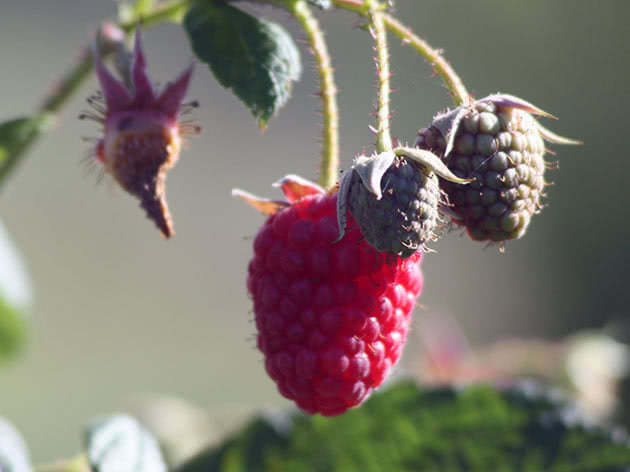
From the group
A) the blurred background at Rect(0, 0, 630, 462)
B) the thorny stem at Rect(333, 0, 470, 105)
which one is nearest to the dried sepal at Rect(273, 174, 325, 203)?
the thorny stem at Rect(333, 0, 470, 105)

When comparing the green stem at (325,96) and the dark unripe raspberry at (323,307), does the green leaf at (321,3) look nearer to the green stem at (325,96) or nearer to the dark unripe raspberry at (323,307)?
the green stem at (325,96)

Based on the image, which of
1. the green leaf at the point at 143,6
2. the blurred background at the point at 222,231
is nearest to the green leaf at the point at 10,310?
the green leaf at the point at 143,6

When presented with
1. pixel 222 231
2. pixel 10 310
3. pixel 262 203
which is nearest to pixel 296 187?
pixel 262 203

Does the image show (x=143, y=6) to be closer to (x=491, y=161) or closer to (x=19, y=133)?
(x=19, y=133)

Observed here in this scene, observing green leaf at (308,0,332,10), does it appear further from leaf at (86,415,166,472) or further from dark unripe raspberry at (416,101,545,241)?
leaf at (86,415,166,472)

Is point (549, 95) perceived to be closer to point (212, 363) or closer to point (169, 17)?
point (212, 363)
